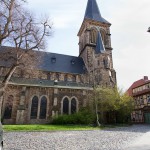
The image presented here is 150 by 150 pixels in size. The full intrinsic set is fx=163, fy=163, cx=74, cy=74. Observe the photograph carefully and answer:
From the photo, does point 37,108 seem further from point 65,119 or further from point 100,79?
point 100,79

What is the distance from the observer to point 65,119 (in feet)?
72.8

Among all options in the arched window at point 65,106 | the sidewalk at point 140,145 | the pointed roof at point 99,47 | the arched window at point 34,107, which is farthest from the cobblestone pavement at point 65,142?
the pointed roof at point 99,47

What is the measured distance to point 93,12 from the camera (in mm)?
41531

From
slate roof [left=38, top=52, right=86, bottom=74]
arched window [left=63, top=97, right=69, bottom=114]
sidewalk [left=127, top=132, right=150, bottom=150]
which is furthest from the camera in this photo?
slate roof [left=38, top=52, right=86, bottom=74]

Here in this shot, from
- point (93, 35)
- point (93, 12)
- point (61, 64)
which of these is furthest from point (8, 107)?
point (93, 12)

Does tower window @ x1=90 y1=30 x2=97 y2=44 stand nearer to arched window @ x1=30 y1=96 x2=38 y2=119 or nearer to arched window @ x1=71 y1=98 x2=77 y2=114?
arched window @ x1=71 y1=98 x2=77 y2=114

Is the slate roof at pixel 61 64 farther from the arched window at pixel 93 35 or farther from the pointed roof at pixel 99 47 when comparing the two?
the arched window at pixel 93 35

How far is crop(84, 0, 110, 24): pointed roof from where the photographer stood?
39912 mm

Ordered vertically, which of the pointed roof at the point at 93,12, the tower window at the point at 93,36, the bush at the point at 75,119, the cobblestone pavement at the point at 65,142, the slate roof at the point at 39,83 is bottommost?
the cobblestone pavement at the point at 65,142

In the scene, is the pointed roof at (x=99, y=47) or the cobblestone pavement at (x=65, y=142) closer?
the cobblestone pavement at (x=65, y=142)

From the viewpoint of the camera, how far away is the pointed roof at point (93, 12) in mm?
39912

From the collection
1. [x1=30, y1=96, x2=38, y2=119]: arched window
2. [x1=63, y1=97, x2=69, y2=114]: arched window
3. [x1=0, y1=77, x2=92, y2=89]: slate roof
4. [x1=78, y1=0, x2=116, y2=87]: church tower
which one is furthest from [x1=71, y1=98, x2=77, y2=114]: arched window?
[x1=30, y1=96, x2=38, y2=119]: arched window

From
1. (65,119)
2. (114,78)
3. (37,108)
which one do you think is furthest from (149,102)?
(37,108)

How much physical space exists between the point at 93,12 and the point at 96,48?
506 inches
